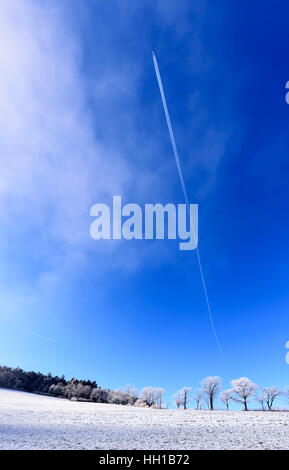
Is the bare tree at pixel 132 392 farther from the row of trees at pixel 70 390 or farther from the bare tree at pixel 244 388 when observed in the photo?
the bare tree at pixel 244 388

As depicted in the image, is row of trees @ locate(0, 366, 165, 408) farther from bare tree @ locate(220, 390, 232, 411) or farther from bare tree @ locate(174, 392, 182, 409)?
bare tree @ locate(220, 390, 232, 411)

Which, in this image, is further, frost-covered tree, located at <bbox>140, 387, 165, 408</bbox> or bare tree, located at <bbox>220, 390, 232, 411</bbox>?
frost-covered tree, located at <bbox>140, 387, 165, 408</bbox>

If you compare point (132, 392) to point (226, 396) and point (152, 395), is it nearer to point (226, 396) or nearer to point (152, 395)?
point (152, 395)

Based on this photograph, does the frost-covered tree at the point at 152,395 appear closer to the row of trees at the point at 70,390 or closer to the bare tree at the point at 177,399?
the row of trees at the point at 70,390

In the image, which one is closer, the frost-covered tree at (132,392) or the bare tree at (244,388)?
the bare tree at (244,388)

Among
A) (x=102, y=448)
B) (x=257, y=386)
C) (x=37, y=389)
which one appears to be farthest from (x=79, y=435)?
(x=37, y=389)

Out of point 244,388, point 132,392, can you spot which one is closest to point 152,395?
point 132,392

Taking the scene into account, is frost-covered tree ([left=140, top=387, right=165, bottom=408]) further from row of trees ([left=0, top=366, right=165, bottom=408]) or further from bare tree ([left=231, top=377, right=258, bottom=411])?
bare tree ([left=231, top=377, right=258, bottom=411])

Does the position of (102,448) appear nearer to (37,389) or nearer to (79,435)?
(79,435)

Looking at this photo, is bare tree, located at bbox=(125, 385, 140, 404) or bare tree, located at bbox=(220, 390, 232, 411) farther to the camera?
bare tree, located at bbox=(125, 385, 140, 404)
